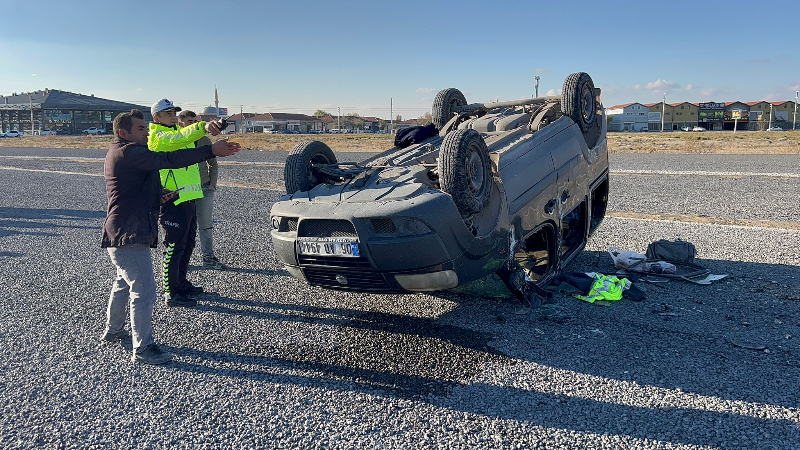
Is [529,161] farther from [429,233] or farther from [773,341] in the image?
[773,341]

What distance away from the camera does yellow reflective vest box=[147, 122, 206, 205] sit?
443 centimetres

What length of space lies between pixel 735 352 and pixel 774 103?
10616 cm

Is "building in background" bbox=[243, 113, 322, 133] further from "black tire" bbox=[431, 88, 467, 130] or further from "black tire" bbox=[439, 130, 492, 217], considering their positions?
"black tire" bbox=[439, 130, 492, 217]

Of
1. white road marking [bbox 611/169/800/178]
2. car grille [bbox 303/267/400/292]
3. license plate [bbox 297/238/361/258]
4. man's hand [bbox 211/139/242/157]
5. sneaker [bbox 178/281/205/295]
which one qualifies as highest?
man's hand [bbox 211/139/242/157]

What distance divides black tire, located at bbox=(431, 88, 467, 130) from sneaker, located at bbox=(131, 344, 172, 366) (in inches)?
154

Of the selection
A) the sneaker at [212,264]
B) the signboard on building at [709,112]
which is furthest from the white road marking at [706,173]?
the signboard on building at [709,112]

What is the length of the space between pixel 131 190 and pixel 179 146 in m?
0.67

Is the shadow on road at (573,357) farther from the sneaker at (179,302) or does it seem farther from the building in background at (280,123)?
the building in background at (280,123)

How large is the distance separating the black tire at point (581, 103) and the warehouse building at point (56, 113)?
86.2m

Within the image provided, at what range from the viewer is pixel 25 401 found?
3.55 meters

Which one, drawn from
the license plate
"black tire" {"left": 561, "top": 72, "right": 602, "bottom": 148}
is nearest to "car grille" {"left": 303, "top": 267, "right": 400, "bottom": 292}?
the license plate

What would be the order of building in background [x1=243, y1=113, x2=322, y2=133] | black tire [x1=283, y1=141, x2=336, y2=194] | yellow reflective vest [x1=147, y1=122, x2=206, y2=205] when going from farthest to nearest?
building in background [x1=243, y1=113, x2=322, y2=133]
black tire [x1=283, y1=141, x2=336, y2=194]
yellow reflective vest [x1=147, y1=122, x2=206, y2=205]

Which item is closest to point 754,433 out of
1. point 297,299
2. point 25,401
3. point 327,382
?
point 327,382

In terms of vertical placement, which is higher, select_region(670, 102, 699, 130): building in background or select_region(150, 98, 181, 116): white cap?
select_region(670, 102, 699, 130): building in background
